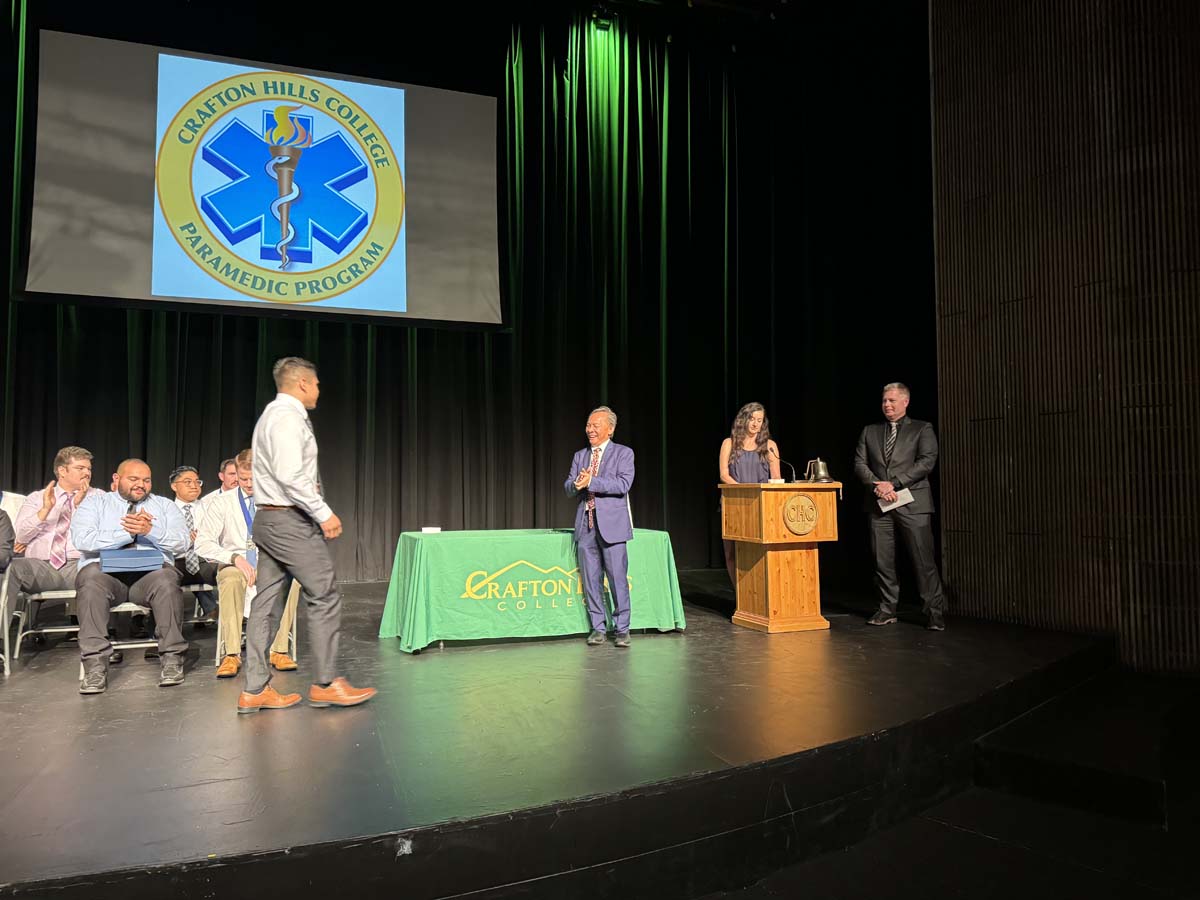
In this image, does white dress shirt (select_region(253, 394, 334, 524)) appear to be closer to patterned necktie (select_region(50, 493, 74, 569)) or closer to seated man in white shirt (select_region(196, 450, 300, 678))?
seated man in white shirt (select_region(196, 450, 300, 678))

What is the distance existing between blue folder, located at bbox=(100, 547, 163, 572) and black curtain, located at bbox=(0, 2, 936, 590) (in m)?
3.05

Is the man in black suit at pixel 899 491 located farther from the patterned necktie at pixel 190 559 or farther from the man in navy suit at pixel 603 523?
the patterned necktie at pixel 190 559

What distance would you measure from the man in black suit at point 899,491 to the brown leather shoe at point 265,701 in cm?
359

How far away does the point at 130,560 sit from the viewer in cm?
385

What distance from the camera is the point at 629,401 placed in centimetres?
845

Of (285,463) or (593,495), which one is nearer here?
(285,463)

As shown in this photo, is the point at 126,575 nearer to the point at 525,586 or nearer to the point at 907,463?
the point at 525,586

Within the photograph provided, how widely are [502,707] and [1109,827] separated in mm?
2279

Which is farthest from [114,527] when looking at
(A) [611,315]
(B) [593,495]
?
(A) [611,315]

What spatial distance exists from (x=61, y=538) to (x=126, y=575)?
0.78 metres

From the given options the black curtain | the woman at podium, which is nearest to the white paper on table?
the woman at podium

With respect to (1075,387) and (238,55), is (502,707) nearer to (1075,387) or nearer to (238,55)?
(1075,387)

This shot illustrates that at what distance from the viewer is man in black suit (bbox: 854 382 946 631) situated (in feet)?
16.1

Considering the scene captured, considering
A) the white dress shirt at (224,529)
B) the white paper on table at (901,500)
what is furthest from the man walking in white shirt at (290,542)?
the white paper on table at (901,500)
